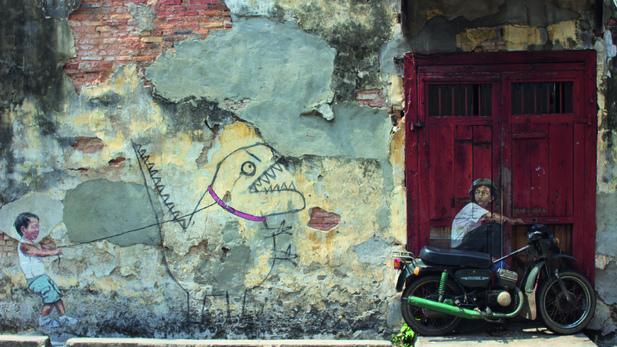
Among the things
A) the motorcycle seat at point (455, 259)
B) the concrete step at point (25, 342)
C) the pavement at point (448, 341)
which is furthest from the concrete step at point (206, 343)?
the motorcycle seat at point (455, 259)

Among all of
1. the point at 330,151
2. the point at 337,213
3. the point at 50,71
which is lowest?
the point at 337,213

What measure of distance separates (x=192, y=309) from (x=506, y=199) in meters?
3.16

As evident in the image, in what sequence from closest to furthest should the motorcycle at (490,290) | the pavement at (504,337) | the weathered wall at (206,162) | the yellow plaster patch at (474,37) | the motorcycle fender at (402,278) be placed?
the pavement at (504,337) → the motorcycle at (490,290) → the motorcycle fender at (402,278) → the yellow plaster patch at (474,37) → the weathered wall at (206,162)

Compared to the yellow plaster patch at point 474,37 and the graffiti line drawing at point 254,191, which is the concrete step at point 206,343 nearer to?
the graffiti line drawing at point 254,191

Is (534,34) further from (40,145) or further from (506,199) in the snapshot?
(40,145)

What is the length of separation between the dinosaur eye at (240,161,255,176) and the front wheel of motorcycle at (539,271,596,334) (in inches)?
113

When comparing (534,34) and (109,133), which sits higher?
(534,34)

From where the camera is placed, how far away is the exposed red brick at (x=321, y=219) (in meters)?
6.21

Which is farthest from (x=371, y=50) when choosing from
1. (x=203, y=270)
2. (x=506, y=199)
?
(x=203, y=270)

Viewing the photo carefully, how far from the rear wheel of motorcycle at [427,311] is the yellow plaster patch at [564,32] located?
2424mm

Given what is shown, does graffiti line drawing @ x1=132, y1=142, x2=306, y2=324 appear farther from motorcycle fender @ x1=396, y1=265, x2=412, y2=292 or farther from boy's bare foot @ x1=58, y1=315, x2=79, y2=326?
boy's bare foot @ x1=58, y1=315, x2=79, y2=326

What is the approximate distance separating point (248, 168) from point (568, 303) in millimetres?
3186

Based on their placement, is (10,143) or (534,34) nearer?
(534,34)

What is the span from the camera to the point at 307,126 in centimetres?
618
